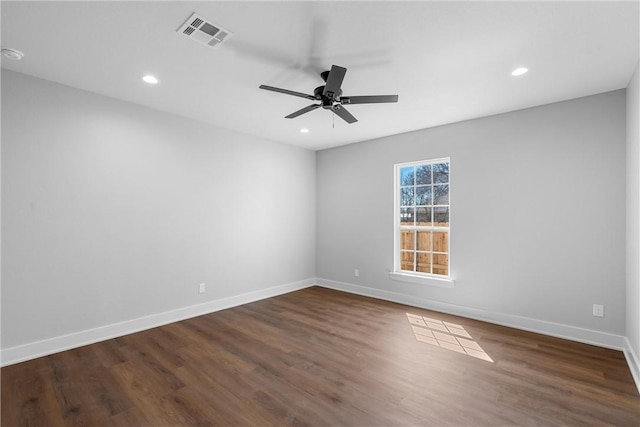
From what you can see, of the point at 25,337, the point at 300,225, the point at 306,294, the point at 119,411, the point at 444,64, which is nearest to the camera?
the point at 119,411

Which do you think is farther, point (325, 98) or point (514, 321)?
point (514, 321)

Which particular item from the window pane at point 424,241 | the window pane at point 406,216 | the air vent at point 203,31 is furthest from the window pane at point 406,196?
the air vent at point 203,31

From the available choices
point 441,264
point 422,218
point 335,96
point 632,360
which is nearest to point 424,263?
point 441,264

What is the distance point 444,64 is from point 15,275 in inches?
175

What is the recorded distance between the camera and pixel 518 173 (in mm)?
3627

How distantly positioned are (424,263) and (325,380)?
279 cm

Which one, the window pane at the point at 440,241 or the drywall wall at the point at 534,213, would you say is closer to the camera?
Answer: the drywall wall at the point at 534,213

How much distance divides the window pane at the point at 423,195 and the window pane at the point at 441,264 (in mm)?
849

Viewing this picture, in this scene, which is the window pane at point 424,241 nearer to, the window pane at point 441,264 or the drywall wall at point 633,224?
the window pane at point 441,264

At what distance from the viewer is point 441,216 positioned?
4.44 metres

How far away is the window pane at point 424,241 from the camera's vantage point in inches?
180

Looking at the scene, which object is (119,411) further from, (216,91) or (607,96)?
(607,96)

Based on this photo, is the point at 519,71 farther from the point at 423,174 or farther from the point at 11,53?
the point at 11,53

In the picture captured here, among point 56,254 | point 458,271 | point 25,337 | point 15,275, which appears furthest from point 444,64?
point 25,337
